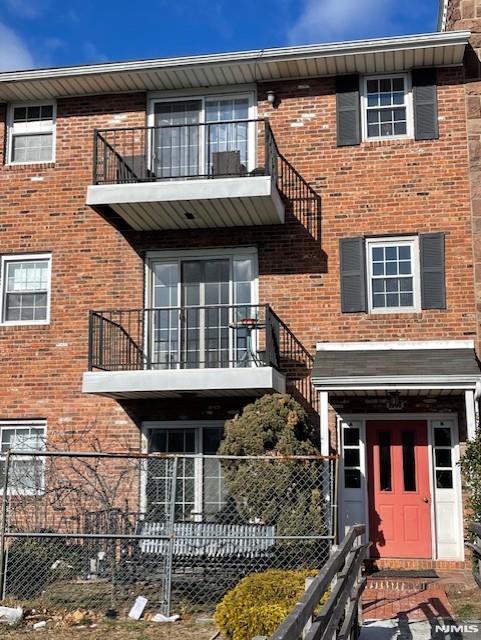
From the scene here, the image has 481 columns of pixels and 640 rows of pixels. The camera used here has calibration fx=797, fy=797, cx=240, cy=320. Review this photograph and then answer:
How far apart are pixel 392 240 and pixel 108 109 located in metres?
5.79

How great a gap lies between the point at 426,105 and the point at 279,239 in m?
3.40

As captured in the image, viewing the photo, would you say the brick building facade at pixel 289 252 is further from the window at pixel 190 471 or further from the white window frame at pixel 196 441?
the window at pixel 190 471

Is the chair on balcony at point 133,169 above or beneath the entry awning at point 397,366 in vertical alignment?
above

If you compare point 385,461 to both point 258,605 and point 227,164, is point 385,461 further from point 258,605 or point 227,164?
point 258,605

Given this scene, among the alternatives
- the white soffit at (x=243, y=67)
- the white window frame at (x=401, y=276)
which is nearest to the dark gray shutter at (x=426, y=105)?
the white soffit at (x=243, y=67)

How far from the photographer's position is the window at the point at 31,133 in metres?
15.0

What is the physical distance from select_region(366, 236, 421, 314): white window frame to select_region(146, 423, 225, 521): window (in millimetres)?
3391

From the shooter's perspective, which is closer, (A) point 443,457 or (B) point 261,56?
(A) point 443,457

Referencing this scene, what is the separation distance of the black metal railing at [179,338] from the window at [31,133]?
352cm

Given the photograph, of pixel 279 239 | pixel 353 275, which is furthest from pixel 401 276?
pixel 279 239

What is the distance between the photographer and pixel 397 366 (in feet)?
40.2

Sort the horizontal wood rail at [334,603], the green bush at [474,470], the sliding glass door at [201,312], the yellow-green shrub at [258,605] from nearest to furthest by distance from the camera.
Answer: the horizontal wood rail at [334,603] < the yellow-green shrub at [258,605] < the green bush at [474,470] < the sliding glass door at [201,312]

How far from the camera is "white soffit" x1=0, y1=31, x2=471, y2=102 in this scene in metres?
13.2

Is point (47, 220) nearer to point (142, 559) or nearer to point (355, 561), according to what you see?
point (142, 559)
